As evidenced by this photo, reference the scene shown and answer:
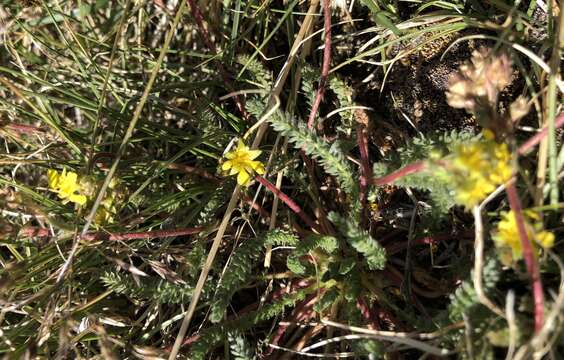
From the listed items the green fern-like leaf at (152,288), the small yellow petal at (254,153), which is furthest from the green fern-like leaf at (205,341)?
the small yellow petal at (254,153)

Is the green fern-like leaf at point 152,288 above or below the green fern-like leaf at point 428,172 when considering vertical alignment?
below

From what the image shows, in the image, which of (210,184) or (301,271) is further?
(210,184)

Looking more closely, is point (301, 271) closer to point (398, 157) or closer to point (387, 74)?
point (398, 157)

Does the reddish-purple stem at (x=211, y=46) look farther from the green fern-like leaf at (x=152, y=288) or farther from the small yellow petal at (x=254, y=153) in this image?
the green fern-like leaf at (x=152, y=288)

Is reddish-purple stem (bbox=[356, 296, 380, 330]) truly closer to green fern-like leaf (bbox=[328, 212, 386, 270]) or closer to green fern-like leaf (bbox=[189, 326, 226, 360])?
green fern-like leaf (bbox=[328, 212, 386, 270])

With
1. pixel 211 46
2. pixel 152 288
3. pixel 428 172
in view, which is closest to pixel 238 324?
pixel 152 288

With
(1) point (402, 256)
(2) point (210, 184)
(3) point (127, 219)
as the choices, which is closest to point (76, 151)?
(3) point (127, 219)
